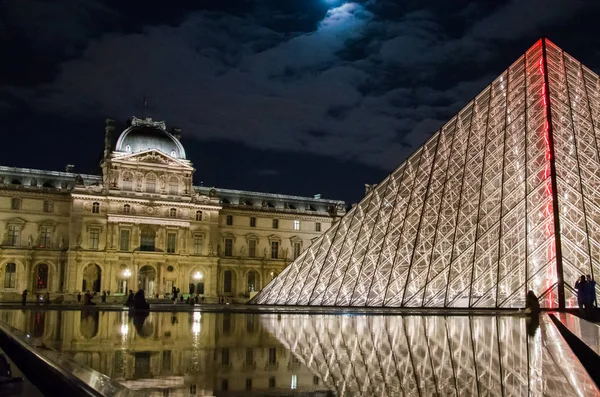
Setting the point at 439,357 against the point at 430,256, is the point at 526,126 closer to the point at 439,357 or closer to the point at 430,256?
the point at 430,256

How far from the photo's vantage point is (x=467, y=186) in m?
22.0

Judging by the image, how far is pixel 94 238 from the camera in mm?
48281

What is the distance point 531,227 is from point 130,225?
3712 centimetres

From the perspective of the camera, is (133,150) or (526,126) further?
(133,150)

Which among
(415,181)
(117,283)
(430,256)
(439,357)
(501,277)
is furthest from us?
(117,283)

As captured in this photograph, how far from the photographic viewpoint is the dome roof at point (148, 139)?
50844mm

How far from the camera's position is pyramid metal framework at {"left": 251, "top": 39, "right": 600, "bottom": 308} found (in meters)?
17.6

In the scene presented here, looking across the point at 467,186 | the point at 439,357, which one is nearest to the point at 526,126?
the point at 467,186

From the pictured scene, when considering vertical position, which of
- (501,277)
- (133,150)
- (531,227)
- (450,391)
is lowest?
(450,391)

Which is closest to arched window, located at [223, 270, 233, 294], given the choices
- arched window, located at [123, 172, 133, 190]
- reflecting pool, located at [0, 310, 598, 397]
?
arched window, located at [123, 172, 133, 190]

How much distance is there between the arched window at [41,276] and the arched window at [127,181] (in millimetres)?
8397

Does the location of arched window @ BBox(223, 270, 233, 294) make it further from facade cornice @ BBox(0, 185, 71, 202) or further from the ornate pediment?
facade cornice @ BBox(0, 185, 71, 202)

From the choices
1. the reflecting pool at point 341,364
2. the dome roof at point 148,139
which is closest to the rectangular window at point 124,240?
the dome roof at point 148,139

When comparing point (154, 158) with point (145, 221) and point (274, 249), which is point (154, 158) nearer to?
point (145, 221)
